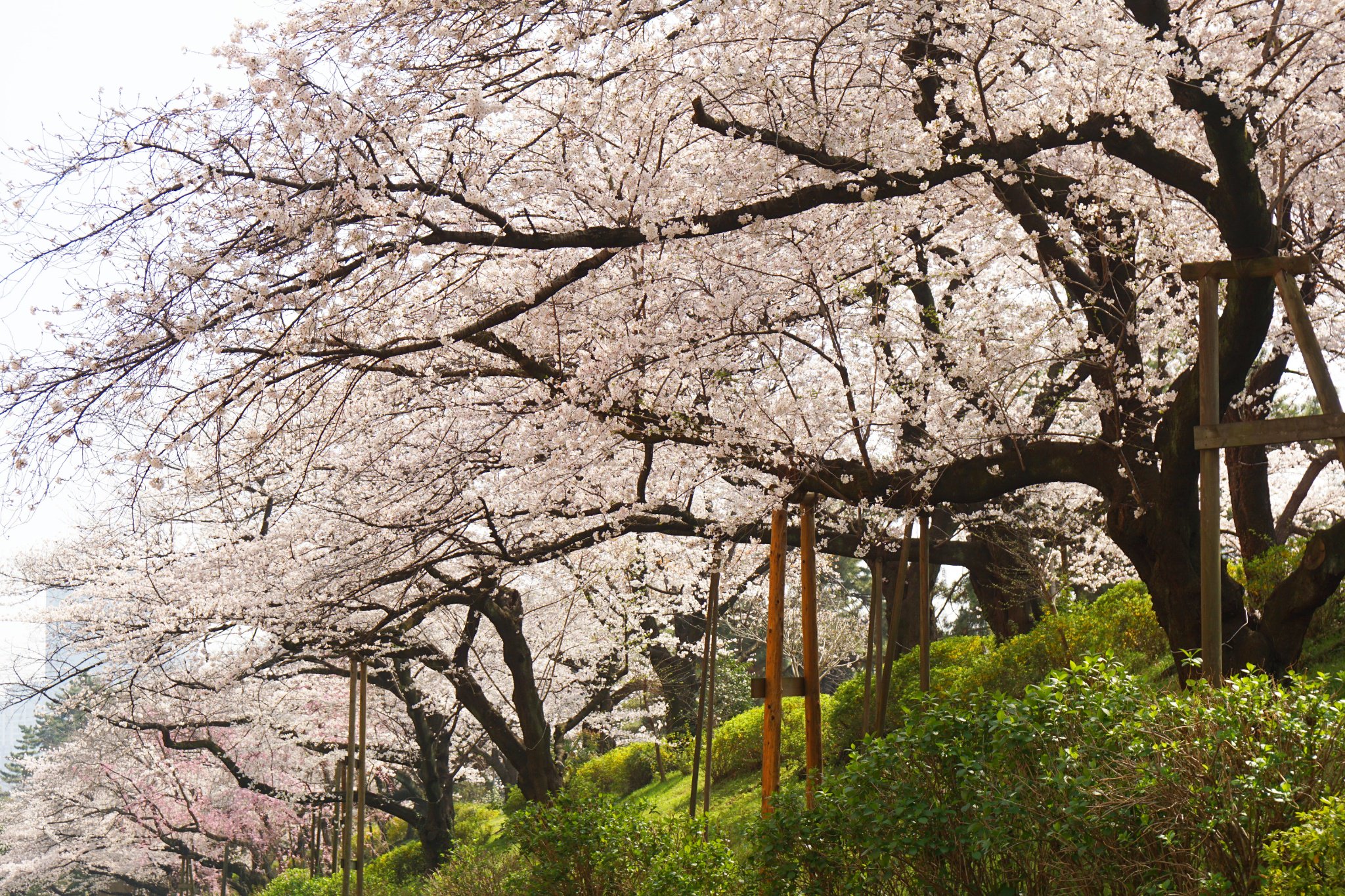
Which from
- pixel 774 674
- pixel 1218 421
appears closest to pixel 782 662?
pixel 774 674

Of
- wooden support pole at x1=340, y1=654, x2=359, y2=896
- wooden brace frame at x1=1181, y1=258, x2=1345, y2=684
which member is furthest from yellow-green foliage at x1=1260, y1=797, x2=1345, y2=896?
wooden support pole at x1=340, y1=654, x2=359, y2=896

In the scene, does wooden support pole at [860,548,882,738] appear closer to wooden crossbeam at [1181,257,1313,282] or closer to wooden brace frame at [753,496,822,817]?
wooden brace frame at [753,496,822,817]

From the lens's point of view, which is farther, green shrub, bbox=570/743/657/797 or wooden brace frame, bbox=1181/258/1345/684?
green shrub, bbox=570/743/657/797

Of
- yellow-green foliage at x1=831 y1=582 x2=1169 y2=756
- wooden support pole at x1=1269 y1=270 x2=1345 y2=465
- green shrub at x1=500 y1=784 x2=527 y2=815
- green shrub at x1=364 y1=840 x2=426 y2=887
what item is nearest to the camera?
wooden support pole at x1=1269 y1=270 x2=1345 y2=465

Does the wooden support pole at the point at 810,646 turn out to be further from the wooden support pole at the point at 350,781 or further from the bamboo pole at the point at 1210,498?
the wooden support pole at the point at 350,781

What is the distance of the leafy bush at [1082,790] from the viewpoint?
302cm

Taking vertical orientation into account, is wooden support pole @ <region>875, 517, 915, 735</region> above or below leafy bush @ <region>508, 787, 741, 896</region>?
above

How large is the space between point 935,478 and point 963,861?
3.28 m

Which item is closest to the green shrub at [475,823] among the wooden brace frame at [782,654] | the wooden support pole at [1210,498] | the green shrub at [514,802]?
the green shrub at [514,802]

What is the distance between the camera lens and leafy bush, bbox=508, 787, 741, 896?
5512 mm

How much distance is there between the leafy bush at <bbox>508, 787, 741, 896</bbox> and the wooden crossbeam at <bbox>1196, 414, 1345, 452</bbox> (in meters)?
3.16

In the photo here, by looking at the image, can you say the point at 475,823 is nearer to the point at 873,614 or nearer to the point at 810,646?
the point at 873,614

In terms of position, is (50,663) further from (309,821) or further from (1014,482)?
(309,821)

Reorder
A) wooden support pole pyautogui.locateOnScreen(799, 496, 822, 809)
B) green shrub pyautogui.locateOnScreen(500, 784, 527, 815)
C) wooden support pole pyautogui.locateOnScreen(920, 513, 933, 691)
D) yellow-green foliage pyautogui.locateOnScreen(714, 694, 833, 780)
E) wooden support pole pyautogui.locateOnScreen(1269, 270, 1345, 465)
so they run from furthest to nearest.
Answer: green shrub pyautogui.locateOnScreen(500, 784, 527, 815) < yellow-green foliage pyautogui.locateOnScreen(714, 694, 833, 780) < wooden support pole pyautogui.locateOnScreen(920, 513, 933, 691) < wooden support pole pyautogui.locateOnScreen(799, 496, 822, 809) < wooden support pole pyautogui.locateOnScreen(1269, 270, 1345, 465)
